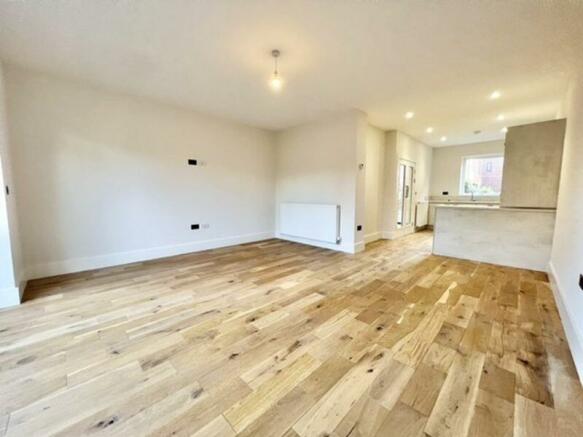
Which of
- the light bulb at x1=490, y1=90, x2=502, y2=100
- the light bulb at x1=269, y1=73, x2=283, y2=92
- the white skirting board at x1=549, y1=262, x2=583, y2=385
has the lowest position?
the white skirting board at x1=549, y1=262, x2=583, y2=385

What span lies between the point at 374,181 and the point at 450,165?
394 centimetres

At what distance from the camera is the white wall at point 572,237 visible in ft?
6.30

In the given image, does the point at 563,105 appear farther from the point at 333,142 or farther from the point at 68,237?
the point at 68,237

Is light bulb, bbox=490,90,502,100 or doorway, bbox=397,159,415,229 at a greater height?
light bulb, bbox=490,90,502,100

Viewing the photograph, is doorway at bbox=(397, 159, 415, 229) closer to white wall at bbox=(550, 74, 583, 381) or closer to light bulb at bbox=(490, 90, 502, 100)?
light bulb at bbox=(490, 90, 502, 100)

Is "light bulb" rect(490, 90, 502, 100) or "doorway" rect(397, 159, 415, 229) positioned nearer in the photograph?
"light bulb" rect(490, 90, 502, 100)

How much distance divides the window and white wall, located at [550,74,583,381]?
15.2ft

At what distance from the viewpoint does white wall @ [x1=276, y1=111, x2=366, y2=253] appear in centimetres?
461

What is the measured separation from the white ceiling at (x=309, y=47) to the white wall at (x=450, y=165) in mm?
3692

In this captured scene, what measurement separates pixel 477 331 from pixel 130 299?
132 inches

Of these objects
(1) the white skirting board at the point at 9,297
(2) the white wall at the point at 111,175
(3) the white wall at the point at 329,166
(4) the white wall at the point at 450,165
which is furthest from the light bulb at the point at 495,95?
(1) the white skirting board at the point at 9,297

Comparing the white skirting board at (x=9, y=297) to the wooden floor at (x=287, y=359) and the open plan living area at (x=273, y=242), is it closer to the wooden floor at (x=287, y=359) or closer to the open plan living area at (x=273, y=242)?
the open plan living area at (x=273, y=242)

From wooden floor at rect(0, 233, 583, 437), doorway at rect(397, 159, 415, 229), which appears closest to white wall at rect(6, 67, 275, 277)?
wooden floor at rect(0, 233, 583, 437)

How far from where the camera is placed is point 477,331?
209 cm
